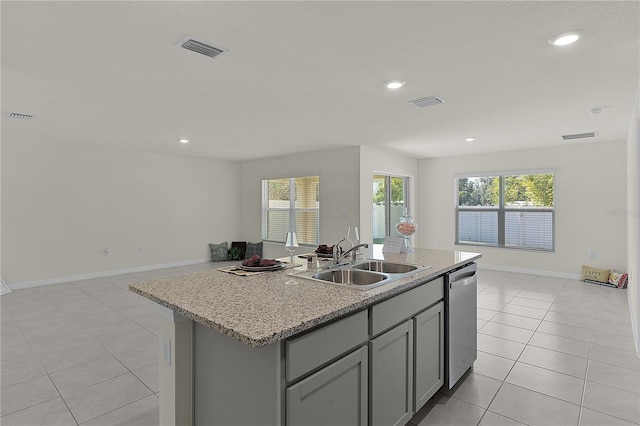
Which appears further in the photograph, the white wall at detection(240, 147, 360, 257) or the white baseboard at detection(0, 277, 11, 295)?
the white wall at detection(240, 147, 360, 257)

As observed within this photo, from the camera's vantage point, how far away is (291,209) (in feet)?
24.1

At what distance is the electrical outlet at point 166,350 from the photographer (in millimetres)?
1681

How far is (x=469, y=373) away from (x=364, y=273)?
1.29m

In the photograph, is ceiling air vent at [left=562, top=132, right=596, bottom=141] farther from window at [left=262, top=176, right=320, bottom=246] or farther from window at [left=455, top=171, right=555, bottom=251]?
window at [left=262, top=176, right=320, bottom=246]

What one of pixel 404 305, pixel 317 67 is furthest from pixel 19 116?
pixel 404 305

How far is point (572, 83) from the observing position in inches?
118

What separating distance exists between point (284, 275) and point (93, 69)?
7.25ft

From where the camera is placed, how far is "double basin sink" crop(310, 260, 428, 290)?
2192mm

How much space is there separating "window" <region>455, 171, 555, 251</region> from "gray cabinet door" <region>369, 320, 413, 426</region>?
5.60 metres

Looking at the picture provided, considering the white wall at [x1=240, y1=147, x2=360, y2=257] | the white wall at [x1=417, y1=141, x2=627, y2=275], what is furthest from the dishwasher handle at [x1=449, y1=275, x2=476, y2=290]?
the white wall at [x1=417, y1=141, x2=627, y2=275]

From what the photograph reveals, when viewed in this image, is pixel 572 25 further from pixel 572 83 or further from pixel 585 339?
pixel 585 339

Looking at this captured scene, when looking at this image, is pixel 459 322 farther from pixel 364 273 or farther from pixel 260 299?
pixel 260 299

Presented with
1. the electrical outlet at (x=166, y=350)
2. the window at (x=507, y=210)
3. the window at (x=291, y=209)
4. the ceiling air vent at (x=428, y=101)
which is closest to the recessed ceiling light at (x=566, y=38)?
the ceiling air vent at (x=428, y=101)

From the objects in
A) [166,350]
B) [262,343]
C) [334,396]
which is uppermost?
[262,343]
